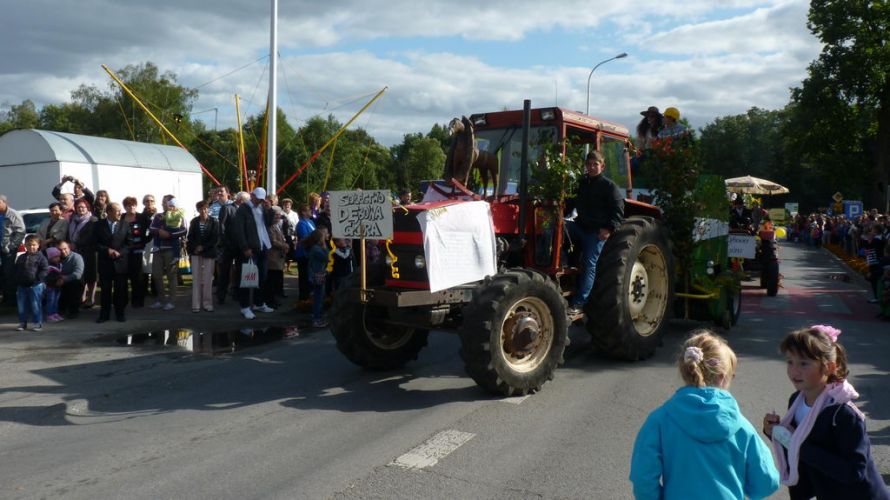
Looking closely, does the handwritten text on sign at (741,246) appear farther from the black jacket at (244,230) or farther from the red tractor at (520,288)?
the black jacket at (244,230)

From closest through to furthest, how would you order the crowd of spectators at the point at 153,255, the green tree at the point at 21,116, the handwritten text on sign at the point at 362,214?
the handwritten text on sign at the point at 362,214 → the crowd of spectators at the point at 153,255 → the green tree at the point at 21,116

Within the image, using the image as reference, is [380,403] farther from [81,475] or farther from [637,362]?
[637,362]

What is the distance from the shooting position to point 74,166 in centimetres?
1673

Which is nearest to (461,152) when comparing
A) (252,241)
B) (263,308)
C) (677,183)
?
(677,183)

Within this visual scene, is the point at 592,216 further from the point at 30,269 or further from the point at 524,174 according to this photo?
the point at 30,269

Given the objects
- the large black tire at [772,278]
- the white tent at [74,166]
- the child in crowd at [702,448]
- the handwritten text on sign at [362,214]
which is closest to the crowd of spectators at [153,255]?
the handwritten text on sign at [362,214]

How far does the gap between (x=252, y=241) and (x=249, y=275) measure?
611 millimetres

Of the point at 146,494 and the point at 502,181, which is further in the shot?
the point at 502,181

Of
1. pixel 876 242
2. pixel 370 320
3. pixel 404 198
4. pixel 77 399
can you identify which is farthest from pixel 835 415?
pixel 876 242

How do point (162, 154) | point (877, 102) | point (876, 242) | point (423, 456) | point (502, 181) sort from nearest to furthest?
point (423, 456) < point (502, 181) < point (876, 242) < point (162, 154) < point (877, 102)

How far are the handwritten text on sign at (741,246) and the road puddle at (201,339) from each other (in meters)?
6.84

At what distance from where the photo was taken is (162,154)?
19156 millimetres

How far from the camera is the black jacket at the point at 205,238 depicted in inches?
465

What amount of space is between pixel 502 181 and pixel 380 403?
9.36 feet
